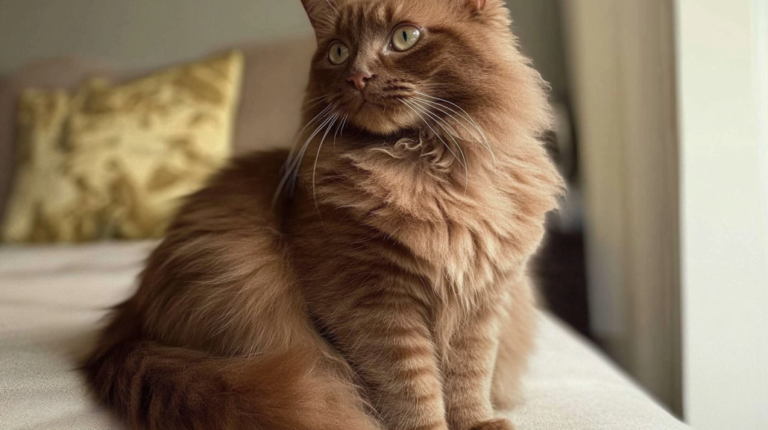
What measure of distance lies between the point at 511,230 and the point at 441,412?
28cm

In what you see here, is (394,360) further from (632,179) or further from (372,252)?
(632,179)

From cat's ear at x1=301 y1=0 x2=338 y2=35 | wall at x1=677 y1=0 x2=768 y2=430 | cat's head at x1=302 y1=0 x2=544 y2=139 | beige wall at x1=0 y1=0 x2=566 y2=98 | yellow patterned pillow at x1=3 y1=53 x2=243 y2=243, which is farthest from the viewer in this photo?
beige wall at x1=0 y1=0 x2=566 y2=98

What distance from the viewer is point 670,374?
5.09ft

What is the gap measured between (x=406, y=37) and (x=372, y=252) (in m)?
0.31

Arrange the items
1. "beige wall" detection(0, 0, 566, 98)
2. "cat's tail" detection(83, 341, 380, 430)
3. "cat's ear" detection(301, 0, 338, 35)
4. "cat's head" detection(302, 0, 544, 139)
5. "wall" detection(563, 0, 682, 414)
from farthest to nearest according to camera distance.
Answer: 1. "beige wall" detection(0, 0, 566, 98)
2. "wall" detection(563, 0, 682, 414)
3. "cat's ear" detection(301, 0, 338, 35)
4. "cat's head" detection(302, 0, 544, 139)
5. "cat's tail" detection(83, 341, 380, 430)

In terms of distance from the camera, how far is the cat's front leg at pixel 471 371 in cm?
92

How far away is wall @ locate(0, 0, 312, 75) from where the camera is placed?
2.82 m

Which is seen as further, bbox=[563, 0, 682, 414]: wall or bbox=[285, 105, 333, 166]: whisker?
bbox=[563, 0, 682, 414]: wall

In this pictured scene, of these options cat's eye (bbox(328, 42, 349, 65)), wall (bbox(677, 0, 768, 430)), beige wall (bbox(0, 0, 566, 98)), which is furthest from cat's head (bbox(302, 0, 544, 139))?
beige wall (bbox(0, 0, 566, 98))

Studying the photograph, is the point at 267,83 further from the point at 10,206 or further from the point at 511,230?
the point at 511,230

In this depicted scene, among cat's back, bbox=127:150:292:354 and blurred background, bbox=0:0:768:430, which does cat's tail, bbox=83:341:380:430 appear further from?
blurred background, bbox=0:0:768:430

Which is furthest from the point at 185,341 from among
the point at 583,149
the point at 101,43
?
the point at 101,43

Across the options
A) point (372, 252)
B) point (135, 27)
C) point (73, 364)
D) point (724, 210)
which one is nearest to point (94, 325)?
point (73, 364)

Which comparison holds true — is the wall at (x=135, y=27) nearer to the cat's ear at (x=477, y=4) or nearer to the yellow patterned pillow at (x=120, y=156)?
the yellow patterned pillow at (x=120, y=156)
